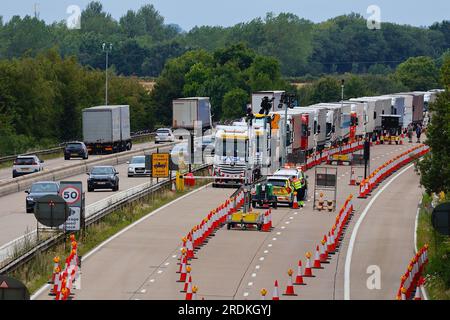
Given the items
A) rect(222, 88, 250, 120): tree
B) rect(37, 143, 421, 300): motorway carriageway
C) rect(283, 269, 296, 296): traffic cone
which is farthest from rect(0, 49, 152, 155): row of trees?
rect(283, 269, 296, 296): traffic cone

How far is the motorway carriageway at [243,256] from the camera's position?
30.6m

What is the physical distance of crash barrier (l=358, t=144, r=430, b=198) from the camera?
191ft

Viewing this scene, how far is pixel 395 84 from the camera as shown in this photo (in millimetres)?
173750

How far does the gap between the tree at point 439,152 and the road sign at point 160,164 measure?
11.4m

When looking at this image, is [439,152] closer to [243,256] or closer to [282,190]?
[282,190]

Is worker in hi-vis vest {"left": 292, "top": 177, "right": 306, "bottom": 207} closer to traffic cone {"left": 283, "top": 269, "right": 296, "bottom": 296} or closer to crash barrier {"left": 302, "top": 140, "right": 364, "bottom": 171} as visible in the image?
crash barrier {"left": 302, "top": 140, "right": 364, "bottom": 171}

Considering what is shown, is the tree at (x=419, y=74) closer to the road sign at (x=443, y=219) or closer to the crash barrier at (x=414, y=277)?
the crash barrier at (x=414, y=277)

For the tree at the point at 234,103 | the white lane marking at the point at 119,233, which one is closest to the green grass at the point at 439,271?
the white lane marking at the point at 119,233

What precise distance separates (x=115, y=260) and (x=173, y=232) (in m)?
6.98

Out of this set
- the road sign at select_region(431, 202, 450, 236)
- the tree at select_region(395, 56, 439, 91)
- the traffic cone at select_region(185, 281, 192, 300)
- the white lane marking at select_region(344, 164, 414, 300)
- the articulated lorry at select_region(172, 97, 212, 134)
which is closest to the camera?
the road sign at select_region(431, 202, 450, 236)

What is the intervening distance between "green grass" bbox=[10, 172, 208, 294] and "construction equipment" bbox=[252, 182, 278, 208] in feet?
12.6

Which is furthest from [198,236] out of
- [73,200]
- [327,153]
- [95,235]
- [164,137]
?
[164,137]
